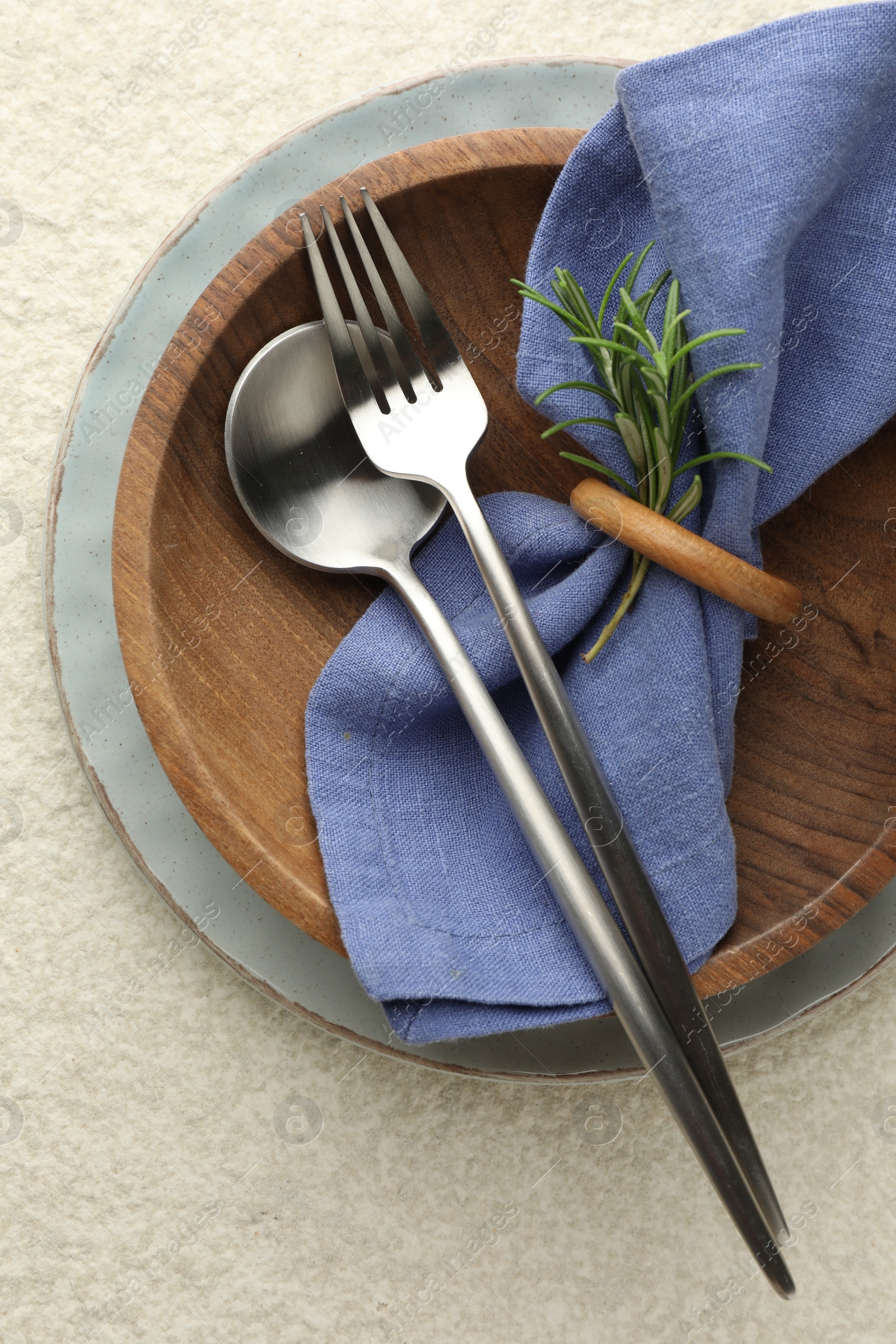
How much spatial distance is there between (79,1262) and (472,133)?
64cm

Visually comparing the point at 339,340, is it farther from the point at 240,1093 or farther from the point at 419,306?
the point at 240,1093

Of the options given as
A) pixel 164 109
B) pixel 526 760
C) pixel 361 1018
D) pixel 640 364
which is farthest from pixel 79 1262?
pixel 164 109

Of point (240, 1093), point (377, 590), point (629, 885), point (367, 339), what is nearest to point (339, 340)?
point (367, 339)

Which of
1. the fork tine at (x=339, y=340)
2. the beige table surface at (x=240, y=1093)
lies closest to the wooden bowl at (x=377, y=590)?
the fork tine at (x=339, y=340)

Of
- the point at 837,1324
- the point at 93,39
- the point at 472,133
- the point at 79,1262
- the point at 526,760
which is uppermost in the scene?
the point at 93,39

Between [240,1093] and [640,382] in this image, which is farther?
[240,1093]

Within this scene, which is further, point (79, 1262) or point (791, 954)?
point (79, 1262)

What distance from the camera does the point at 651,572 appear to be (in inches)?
17.1

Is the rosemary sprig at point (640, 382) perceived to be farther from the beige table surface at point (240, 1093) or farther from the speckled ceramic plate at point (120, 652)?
the beige table surface at point (240, 1093)

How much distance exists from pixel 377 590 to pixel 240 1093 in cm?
30

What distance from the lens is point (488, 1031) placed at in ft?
1.31

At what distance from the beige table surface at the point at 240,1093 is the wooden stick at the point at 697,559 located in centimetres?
28

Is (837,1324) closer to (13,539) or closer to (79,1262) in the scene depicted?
(79,1262)

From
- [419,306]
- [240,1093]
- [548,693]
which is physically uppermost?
[419,306]
